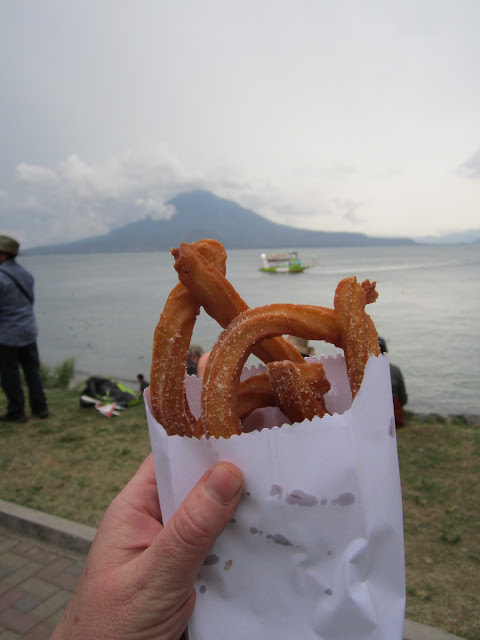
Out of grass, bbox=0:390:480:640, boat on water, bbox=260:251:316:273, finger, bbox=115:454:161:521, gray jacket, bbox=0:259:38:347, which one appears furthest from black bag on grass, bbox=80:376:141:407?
boat on water, bbox=260:251:316:273

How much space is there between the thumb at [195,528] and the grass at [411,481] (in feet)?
8.83

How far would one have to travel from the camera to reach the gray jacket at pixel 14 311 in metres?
7.32

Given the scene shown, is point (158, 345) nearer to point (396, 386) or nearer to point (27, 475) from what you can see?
point (27, 475)

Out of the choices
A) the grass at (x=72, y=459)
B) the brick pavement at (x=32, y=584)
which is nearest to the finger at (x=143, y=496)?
the brick pavement at (x=32, y=584)

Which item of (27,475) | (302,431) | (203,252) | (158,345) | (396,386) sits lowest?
(27,475)

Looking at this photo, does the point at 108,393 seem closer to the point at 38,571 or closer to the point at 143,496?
the point at 38,571

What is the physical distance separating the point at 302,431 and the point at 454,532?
12.8 feet

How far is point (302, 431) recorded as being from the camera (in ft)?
4.31

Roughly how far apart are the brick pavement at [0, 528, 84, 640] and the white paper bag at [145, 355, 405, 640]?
277cm

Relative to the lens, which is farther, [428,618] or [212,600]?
[428,618]

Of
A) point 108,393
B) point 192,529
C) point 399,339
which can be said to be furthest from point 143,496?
point 399,339

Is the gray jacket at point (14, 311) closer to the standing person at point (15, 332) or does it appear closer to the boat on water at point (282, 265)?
the standing person at point (15, 332)

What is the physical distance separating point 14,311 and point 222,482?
6.91 meters

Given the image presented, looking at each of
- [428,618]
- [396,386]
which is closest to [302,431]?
[428,618]
